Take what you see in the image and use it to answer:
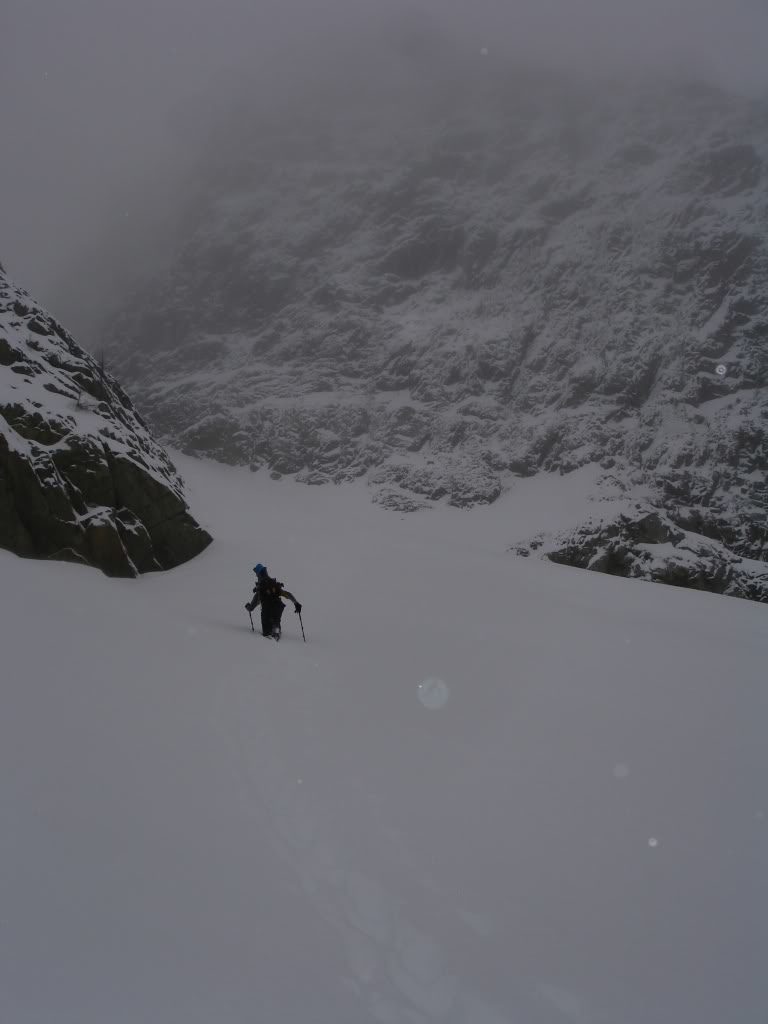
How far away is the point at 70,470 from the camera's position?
500 inches

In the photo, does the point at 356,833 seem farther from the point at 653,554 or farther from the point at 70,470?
the point at 653,554

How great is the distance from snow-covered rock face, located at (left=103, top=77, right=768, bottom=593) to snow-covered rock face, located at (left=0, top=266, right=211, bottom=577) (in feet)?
111

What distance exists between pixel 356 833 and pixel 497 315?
6357 centimetres

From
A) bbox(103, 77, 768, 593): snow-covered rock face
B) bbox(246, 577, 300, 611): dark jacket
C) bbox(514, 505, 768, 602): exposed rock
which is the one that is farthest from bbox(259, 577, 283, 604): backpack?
bbox(103, 77, 768, 593): snow-covered rock face

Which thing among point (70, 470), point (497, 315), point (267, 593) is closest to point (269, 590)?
point (267, 593)

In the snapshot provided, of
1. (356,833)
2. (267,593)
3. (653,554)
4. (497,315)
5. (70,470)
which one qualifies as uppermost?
(497,315)

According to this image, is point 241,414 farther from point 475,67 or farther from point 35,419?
point 475,67

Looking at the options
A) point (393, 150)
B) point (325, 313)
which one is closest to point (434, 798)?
point (325, 313)

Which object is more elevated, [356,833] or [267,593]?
[267,593]

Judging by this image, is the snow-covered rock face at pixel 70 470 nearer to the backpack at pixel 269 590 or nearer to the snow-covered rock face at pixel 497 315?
the backpack at pixel 269 590

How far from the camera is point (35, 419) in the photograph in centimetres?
1243

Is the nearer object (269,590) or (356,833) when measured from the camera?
(356,833)

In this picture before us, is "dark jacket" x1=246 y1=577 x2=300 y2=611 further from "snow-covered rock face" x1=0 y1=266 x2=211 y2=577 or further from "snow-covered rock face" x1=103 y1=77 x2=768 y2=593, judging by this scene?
"snow-covered rock face" x1=103 y1=77 x2=768 y2=593

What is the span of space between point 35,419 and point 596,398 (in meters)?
47.9
